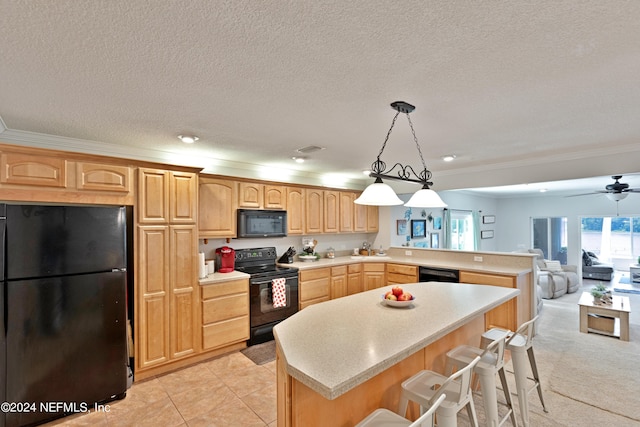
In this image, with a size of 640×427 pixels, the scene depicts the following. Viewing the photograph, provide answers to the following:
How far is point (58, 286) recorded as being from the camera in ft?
7.79

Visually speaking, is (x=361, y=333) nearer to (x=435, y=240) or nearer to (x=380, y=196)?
(x=380, y=196)

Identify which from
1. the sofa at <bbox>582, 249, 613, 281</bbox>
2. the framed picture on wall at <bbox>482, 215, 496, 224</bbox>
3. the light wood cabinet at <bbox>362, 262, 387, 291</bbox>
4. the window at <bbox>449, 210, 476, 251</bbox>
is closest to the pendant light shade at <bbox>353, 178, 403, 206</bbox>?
the light wood cabinet at <bbox>362, 262, 387, 291</bbox>

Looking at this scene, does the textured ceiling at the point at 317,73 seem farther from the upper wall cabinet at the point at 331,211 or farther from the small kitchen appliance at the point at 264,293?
the upper wall cabinet at the point at 331,211

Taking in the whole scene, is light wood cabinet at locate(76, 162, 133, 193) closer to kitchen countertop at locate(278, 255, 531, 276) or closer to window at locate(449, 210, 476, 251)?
kitchen countertop at locate(278, 255, 531, 276)

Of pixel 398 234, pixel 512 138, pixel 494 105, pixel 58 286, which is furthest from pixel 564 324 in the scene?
pixel 58 286

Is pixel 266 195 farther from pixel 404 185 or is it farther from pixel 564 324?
pixel 564 324

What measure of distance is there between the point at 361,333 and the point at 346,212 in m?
3.80

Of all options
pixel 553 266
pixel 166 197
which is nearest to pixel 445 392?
pixel 166 197

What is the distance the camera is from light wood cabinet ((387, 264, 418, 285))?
4789mm

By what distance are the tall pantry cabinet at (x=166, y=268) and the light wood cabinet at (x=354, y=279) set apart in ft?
8.27

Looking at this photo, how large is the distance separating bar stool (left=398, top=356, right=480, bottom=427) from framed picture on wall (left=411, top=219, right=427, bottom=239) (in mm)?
4895

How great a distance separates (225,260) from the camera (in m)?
3.98

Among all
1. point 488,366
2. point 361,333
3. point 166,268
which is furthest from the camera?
point 166,268

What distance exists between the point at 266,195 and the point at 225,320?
5.84 ft
